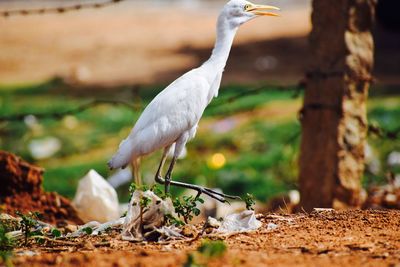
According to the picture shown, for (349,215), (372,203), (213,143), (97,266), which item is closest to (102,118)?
(213,143)

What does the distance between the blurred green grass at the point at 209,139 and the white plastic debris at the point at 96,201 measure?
180cm

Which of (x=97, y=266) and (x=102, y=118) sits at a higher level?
(x=97, y=266)

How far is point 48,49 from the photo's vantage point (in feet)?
56.0

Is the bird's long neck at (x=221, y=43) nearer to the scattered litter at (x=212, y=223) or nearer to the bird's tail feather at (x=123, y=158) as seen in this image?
the bird's tail feather at (x=123, y=158)

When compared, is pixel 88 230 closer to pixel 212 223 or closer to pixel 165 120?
pixel 212 223

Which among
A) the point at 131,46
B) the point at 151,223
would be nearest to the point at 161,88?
the point at 131,46

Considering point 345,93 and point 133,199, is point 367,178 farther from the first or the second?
point 133,199

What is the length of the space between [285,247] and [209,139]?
6.06m

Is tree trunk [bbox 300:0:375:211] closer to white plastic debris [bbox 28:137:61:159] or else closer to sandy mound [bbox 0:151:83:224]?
sandy mound [bbox 0:151:83:224]

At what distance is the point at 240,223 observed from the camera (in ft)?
14.8

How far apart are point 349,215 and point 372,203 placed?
200 cm

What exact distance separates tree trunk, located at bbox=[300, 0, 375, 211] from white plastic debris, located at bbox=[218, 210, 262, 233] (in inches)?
67.0

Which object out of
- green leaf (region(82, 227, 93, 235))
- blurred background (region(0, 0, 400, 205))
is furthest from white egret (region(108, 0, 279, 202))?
blurred background (region(0, 0, 400, 205))

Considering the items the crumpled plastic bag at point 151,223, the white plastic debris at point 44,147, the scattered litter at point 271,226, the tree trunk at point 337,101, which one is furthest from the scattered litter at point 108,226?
the white plastic debris at point 44,147
